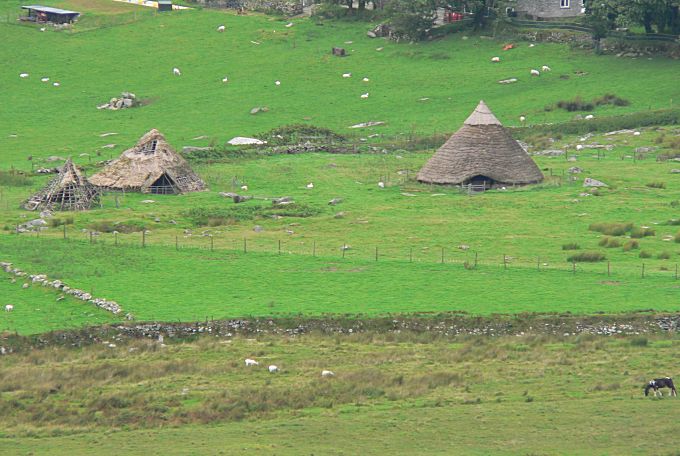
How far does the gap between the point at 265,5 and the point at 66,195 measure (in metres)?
60.0

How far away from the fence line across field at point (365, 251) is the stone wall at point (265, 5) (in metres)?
63.4

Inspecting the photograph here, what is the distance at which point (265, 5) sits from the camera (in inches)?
5290

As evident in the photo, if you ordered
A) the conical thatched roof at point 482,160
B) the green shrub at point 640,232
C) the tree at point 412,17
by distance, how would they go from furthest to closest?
the tree at point 412,17 < the conical thatched roof at point 482,160 < the green shrub at point 640,232

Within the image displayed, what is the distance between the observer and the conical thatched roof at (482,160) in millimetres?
81188

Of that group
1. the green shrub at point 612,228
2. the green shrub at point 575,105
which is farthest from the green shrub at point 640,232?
the green shrub at point 575,105

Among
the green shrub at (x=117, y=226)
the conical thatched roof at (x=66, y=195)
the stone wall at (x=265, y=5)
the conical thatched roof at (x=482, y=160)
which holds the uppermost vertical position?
the stone wall at (x=265, y=5)

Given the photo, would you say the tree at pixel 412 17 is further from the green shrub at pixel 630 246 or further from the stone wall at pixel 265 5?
the green shrub at pixel 630 246

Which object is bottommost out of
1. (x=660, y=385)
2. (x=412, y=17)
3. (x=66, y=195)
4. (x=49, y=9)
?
(x=660, y=385)

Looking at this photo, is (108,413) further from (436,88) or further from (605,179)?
(436,88)

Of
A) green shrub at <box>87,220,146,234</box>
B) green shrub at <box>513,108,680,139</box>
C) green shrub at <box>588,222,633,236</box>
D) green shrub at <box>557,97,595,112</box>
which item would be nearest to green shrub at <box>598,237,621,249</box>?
green shrub at <box>588,222,633,236</box>

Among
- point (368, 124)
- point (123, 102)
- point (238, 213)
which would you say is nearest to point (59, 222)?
point (238, 213)

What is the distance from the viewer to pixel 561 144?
9150 centimetres

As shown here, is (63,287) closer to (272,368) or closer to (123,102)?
(272,368)

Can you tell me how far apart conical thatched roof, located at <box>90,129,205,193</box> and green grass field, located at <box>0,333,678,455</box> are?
2679 cm
